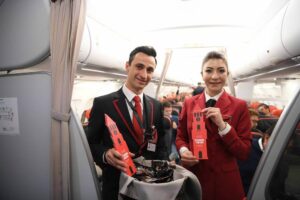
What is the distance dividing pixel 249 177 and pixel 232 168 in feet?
4.84

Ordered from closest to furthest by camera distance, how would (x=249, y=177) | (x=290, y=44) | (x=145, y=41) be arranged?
(x=290, y=44) → (x=249, y=177) → (x=145, y=41)

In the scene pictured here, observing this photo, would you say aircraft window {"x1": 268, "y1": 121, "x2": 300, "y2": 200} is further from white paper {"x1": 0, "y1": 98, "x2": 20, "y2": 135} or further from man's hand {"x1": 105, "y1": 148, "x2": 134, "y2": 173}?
white paper {"x1": 0, "y1": 98, "x2": 20, "y2": 135}

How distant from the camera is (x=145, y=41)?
3637 mm

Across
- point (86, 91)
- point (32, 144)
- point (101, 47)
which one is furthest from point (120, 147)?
point (86, 91)

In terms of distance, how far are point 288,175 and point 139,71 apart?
1244mm

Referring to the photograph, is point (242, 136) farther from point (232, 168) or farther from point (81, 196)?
point (81, 196)

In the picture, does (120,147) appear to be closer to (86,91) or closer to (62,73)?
(62,73)

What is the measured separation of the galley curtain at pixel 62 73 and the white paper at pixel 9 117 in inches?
14.9

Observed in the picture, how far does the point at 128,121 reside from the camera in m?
1.52

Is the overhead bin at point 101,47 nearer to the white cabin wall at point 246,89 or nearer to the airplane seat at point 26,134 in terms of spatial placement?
the airplane seat at point 26,134

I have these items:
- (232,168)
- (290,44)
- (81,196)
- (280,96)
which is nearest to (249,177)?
(232,168)

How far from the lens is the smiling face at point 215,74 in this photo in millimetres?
1598

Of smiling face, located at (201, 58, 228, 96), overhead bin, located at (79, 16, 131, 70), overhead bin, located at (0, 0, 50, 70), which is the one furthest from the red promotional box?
overhead bin, located at (79, 16, 131, 70)

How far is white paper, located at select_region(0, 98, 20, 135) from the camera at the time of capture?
1.46 metres
